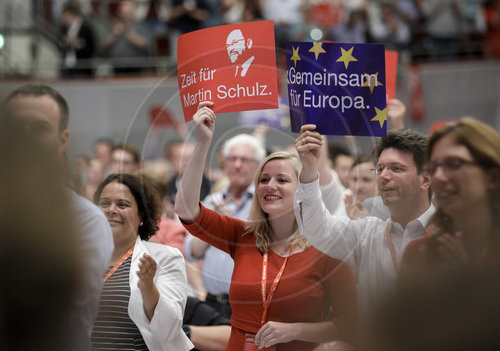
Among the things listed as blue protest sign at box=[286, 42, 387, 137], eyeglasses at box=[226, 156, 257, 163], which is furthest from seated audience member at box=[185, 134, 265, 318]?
blue protest sign at box=[286, 42, 387, 137]

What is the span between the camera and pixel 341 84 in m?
2.45

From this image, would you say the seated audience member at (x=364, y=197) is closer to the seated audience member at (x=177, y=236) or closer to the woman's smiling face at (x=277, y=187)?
the woman's smiling face at (x=277, y=187)

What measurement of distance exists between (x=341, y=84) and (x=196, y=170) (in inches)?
24.7

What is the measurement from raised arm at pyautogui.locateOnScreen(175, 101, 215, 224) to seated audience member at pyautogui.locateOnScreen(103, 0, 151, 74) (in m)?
5.44

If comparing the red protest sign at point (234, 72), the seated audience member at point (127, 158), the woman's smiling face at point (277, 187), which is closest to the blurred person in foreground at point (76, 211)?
the red protest sign at point (234, 72)

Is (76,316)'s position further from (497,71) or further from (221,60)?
(497,71)

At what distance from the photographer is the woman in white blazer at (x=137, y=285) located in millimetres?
2334

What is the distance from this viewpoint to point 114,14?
27.7 ft

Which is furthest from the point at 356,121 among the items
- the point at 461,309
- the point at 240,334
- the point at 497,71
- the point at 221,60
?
the point at 497,71

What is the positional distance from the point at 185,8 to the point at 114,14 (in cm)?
126

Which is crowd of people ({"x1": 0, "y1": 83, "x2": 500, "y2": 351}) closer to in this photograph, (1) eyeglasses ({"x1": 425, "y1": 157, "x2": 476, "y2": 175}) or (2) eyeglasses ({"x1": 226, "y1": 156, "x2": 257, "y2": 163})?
(1) eyeglasses ({"x1": 425, "y1": 157, "x2": 476, "y2": 175})

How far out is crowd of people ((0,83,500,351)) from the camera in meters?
1.15

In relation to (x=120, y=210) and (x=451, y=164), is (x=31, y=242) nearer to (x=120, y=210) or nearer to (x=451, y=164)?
(x=451, y=164)

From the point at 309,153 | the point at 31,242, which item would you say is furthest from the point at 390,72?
the point at 31,242
